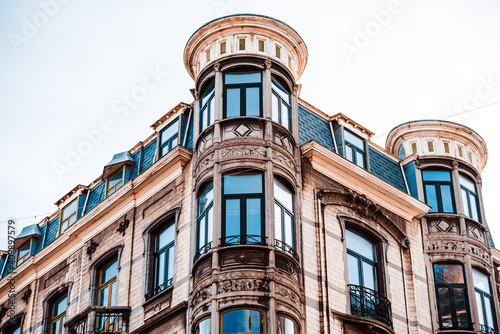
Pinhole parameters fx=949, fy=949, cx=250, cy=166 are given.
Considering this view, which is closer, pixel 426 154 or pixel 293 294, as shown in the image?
pixel 293 294

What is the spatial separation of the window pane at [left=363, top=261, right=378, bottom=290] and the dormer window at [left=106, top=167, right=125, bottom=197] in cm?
951

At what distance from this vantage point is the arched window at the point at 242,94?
2962 cm

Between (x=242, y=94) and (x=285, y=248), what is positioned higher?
(x=242, y=94)

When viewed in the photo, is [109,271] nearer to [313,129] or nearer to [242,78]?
[242,78]

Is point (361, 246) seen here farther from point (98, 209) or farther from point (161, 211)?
point (98, 209)

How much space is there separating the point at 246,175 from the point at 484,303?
9874 millimetres

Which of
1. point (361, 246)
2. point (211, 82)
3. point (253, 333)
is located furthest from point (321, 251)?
point (211, 82)

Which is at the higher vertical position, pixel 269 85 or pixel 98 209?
pixel 269 85

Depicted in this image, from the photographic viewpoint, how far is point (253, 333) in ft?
81.1

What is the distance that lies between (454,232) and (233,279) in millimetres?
10236

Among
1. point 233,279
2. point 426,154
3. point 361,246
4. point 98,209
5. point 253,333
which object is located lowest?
point 253,333

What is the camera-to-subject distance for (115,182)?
34.4m

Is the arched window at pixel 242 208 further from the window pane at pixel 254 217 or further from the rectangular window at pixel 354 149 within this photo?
the rectangular window at pixel 354 149

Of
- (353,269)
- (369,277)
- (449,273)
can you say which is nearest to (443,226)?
(449,273)
